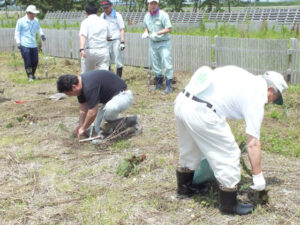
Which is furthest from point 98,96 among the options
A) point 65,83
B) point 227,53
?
point 227,53

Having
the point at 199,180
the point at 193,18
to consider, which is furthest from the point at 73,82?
the point at 193,18

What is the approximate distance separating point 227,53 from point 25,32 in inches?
190

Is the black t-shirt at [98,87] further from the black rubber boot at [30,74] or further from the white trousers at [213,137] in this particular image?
the black rubber boot at [30,74]

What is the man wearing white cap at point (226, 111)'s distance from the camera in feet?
9.64

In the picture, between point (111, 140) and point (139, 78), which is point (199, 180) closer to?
point (111, 140)

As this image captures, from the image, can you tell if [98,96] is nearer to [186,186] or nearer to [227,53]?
[186,186]

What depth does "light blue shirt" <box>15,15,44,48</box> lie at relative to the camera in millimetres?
9164

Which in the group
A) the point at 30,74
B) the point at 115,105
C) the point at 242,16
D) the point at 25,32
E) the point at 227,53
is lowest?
the point at 30,74

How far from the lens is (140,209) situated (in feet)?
11.5

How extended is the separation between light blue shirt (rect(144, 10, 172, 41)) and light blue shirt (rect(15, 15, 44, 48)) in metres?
3.12

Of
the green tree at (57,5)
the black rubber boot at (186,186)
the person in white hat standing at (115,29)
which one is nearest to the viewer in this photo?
the black rubber boot at (186,186)

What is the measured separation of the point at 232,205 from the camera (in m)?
3.24

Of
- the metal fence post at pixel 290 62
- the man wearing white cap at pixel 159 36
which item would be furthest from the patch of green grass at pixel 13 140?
the metal fence post at pixel 290 62

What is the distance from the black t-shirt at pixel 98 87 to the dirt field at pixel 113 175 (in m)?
0.64
